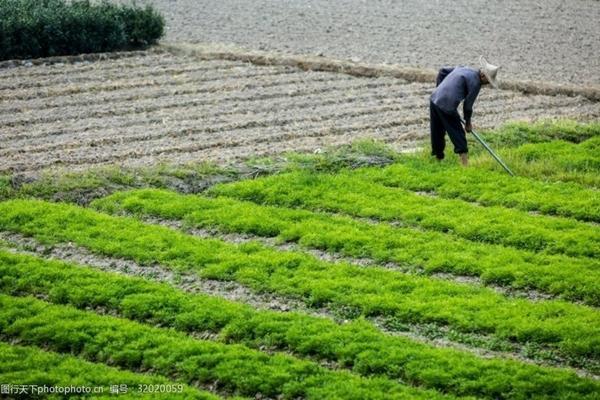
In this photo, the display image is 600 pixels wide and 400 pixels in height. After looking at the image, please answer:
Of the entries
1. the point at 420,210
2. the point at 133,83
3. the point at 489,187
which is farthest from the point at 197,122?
the point at 489,187

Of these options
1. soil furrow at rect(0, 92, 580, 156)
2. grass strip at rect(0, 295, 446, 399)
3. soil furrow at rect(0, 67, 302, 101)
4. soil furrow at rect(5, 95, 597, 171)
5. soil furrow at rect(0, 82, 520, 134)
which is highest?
soil furrow at rect(0, 67, 302, 101)

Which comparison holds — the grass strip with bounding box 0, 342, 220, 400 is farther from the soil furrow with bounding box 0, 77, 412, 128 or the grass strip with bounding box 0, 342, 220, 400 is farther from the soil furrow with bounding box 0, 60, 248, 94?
the soil furrow with bounding box 0, 60, 248, 94

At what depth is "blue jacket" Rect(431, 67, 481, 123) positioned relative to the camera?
45.9 ft

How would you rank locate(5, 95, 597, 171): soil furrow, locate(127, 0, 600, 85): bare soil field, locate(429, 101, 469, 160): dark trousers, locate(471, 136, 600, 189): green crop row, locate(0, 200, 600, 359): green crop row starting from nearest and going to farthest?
locate(0, 200, 600, 359): green crop row, locate(429, 101, 469, 160): dark trousers, locate(471, 136, 600, 189): green crop row, locate(5, 95, 597, 171): soil furrow, locate(127, 0, 600, 85): bare soil field

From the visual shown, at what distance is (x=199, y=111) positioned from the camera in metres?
17.3

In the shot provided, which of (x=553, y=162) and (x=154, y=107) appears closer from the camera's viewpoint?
(x=553, y=162)

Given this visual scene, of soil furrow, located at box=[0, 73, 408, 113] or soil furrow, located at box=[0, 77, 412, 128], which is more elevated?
soil furrow, located at box=[0, 73, 408, 113]

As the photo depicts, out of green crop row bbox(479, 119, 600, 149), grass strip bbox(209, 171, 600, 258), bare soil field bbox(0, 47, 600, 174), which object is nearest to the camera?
grass strip bbox(209, 171, 600, 258)

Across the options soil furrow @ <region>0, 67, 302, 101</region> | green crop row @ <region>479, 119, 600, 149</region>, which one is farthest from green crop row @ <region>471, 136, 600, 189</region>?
soil furrow @ <region>0, 67, 302, 101</region>

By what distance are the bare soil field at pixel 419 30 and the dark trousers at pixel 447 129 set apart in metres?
5.30

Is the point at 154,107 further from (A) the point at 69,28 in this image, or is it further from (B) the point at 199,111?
(A) the point at 69,28

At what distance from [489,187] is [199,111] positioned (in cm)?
550

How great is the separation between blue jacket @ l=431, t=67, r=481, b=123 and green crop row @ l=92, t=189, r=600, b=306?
2.23 meters

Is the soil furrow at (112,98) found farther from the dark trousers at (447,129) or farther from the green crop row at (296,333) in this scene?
the green crop row at (296,333)
